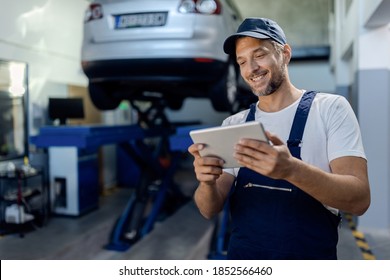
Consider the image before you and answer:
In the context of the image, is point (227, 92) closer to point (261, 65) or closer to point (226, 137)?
point (261, 65)

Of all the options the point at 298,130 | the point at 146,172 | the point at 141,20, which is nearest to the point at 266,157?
the point at 298,130

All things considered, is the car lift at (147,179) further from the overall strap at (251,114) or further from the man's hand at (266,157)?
the man's hand at (266,157)

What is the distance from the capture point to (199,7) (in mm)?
2180

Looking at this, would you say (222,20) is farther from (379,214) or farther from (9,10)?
(379,214)

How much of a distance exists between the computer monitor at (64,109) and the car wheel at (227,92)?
204cm

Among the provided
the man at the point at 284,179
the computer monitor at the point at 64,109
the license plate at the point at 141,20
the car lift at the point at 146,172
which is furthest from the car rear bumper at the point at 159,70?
the computer monitor at the point at 64,109

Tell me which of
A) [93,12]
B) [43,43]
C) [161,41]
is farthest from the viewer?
[43,43]

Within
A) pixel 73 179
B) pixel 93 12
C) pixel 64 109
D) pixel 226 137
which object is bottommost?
pixel 73 179

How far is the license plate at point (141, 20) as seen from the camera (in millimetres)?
2174

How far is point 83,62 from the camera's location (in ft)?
7.96

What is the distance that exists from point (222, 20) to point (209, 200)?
57.8 inches

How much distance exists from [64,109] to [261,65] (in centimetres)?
331

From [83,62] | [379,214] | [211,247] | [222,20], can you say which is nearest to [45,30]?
[83,62]

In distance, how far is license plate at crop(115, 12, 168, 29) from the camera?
2.17 metres
